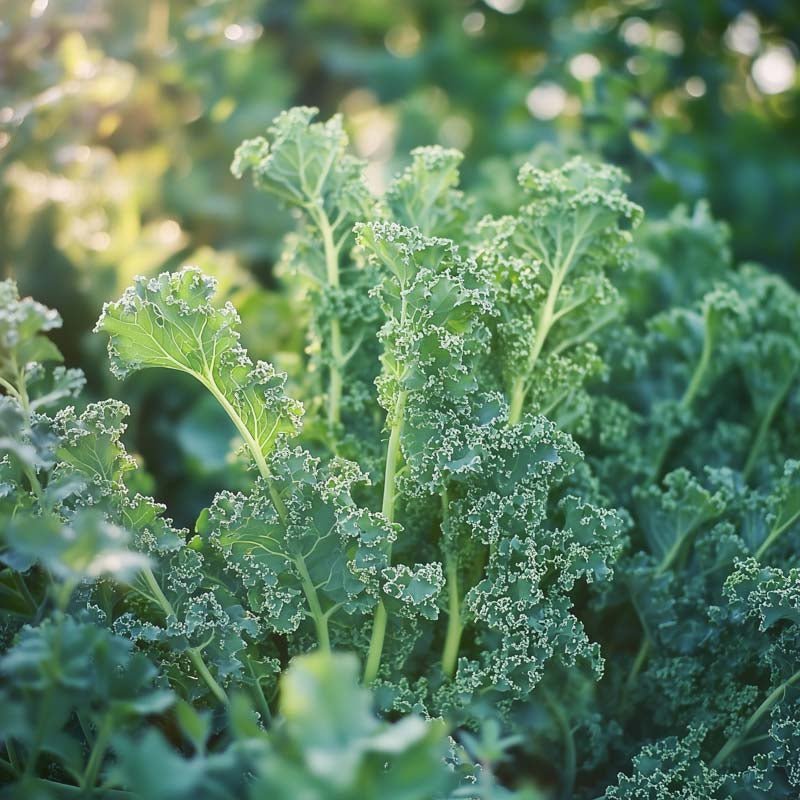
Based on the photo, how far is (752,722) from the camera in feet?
2.49

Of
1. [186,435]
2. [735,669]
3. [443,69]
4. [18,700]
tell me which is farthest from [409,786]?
[443,69]

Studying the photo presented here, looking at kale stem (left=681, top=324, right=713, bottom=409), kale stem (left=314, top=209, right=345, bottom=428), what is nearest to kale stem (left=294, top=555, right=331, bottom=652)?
kale stem (left=314, top=209, right=345, bottom=428)

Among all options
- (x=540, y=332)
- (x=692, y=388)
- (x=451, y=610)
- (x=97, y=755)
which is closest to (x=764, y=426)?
(x=692, y=388)

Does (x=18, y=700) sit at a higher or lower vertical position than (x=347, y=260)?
lower

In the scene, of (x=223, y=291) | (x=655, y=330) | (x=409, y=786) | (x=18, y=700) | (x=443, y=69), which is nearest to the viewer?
(x=409, y=786)

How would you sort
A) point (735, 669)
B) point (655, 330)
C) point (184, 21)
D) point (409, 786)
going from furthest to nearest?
point (184, 21)
point (655, 330)
point (735, 669)
point (409, 786)

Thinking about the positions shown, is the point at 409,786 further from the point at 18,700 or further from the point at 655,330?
the point at 655,330

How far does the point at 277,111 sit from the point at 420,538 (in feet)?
3.89

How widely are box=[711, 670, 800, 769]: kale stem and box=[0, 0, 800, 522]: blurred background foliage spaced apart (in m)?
0.55

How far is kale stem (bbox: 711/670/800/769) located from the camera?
2.45 ft

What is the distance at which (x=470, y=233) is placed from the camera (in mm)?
926

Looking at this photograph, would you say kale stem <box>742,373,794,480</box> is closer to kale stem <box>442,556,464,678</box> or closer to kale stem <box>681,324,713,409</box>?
kale stem <box>681,324,713,409</box>

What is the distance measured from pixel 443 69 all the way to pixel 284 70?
0.37m

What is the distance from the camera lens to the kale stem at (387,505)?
0.75 meters
